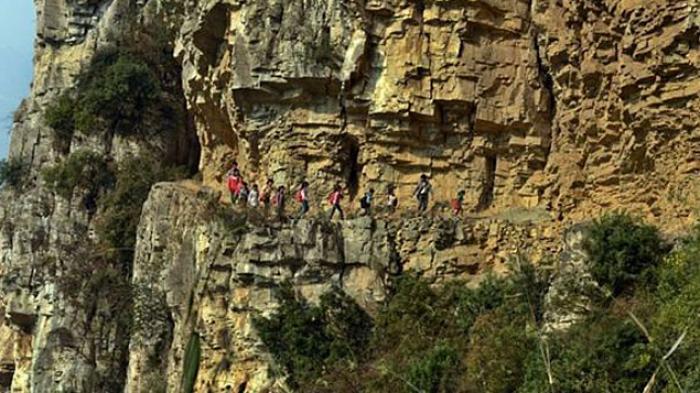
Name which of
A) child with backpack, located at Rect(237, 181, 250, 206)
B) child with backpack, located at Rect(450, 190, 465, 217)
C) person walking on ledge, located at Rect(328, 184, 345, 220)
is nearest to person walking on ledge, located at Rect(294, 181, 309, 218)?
person walking on ledge, located at Rect(328, 184, 345, 220)

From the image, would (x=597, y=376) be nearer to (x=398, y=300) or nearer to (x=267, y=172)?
(x=398, y=300)

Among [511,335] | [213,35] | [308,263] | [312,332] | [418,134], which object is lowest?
[312,332]

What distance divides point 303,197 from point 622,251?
622 cm

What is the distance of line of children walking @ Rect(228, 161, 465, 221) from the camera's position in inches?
664

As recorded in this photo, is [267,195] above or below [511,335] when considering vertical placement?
above

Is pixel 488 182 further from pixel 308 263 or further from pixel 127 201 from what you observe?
pixel 127 201

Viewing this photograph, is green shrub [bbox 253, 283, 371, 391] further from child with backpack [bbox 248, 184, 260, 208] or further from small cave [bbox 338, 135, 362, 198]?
small cave [bbox 338, 135, 362, 198]

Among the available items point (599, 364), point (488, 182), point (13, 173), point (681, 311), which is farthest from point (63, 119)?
point (681, 311)

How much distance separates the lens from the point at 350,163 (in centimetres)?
A: 1794

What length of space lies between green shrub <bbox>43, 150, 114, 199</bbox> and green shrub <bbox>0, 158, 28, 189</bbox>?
2.43 meters

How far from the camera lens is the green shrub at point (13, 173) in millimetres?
28516

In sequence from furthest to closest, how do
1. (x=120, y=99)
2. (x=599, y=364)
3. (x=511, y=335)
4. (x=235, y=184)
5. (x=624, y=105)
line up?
(x=120, y=99) < (x=235, y=184) < (x=624, y=105) < (x=511, y=335) < (x=599, y=364)

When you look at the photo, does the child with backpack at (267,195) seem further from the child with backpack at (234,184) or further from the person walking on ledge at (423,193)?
the person walking on ledge at (423,193)

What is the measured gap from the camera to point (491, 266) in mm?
16281
